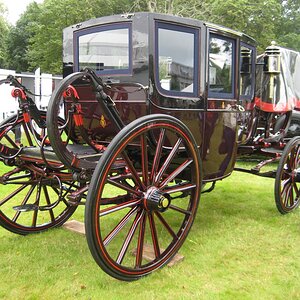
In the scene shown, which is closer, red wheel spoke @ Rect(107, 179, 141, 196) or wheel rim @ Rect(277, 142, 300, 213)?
red wheel spoke @ Rect(107, 179, 141, 196)

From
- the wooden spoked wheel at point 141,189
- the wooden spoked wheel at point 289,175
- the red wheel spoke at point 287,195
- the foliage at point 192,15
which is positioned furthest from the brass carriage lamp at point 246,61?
the foliage at point 192,15

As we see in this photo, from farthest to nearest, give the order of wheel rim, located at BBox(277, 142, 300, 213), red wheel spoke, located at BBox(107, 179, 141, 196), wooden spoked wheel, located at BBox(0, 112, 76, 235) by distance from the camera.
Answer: wheel rim, located at BBox(277, 142, 300, 213) < wooden spoked wheel, located at BBox(0, 112, 76, 235) < red wheel spoke, located at BBox(107, 179, 141, 196)

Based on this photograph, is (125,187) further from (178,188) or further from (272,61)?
(272,61)

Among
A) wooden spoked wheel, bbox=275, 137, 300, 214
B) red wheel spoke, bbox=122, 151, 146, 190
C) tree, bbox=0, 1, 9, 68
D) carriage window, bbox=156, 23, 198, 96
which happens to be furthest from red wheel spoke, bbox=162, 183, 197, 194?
tree, bbox=0, 1, 9, 68

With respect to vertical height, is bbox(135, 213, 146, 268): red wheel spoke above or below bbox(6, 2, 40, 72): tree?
below

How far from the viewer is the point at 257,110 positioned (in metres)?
4.87

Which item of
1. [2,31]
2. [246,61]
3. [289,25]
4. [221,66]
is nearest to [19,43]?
[2,31]

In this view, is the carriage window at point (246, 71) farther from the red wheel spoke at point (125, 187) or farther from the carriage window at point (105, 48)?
the red wheel spoke at point (125, 187)

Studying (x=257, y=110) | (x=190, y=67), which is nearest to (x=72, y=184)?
(x=190, y=67)

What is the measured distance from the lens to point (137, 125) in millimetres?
2801

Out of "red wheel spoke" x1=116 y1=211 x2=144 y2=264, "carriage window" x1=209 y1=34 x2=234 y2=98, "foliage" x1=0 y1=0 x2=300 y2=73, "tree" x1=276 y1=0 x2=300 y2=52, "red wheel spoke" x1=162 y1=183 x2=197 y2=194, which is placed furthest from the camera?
"tree" x1=276 y1=0 x2=300 y2=52

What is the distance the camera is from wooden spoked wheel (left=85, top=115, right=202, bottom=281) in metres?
2.63

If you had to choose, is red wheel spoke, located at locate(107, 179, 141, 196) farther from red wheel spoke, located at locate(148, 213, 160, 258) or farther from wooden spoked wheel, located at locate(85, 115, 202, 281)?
red wheel spoke, located at locate(148, 213, 160, 258)

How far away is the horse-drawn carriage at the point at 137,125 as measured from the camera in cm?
288
